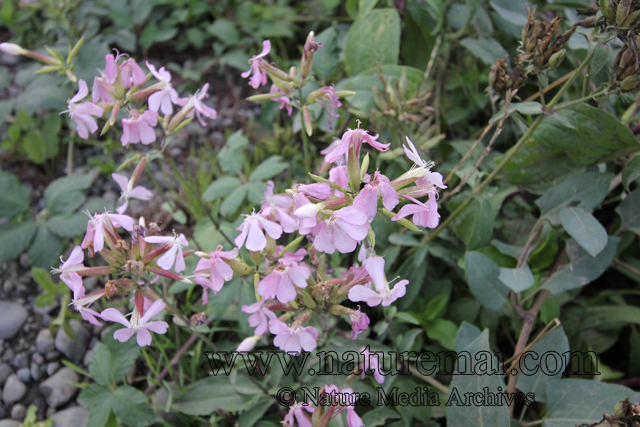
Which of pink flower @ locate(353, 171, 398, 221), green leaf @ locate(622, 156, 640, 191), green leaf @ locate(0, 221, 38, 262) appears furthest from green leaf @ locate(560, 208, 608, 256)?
green leaf @ locate(0, 221, 38, 262)

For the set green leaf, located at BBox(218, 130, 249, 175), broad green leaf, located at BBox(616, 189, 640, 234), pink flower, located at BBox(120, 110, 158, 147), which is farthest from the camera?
green leaf, located at BBox(218, 130, 249, 175)

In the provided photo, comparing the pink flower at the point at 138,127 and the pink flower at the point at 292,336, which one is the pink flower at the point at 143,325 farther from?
the pink flower at the point at 138,127

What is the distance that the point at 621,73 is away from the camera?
1226 millimetres

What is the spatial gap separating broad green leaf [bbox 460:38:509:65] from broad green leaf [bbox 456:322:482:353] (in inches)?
43.7

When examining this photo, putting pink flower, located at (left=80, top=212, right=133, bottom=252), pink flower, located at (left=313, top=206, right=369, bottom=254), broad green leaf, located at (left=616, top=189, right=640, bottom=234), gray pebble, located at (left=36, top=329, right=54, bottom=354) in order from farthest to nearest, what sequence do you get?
gray pebble, located at (left=36, top=329, right=54, bottom=354), broad green leaf, located at (left=616, top=189, right=640, bottom=234), pink flower, located at (left=80, top=212, right=133, bottom=252), pink flower, located at (left=313, top=206, right=369, bottom=254)

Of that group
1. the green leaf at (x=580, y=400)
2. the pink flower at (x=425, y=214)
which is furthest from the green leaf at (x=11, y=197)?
the green leaf at (x=580, y=400)

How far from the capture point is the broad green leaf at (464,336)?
4.22 feet

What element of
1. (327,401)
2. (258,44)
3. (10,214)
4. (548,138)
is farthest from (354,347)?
(258,44)

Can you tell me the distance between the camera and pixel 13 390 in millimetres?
1625

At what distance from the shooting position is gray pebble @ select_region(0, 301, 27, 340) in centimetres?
175

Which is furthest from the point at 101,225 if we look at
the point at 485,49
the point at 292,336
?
the point at 485,49

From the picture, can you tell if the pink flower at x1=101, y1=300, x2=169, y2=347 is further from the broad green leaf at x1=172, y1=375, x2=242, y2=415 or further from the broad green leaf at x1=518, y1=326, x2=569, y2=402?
the broad green leaf at x1=518, y1=326, x2=569, y2=402

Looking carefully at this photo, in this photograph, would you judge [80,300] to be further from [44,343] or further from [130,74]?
[44,343]

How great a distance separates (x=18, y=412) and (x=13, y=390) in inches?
3.2
